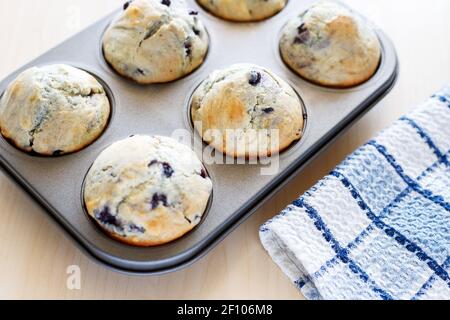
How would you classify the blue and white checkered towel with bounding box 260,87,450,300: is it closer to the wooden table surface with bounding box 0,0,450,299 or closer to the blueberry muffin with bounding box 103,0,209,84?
the wooden table surface with bounding box 0,0,450,299

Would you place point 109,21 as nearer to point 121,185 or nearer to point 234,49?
point 234,49

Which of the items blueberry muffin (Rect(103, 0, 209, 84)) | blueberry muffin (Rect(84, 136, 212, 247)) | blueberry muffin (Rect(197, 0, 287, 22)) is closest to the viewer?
blueberry muffin (Rect(84, 136, 212, 247))

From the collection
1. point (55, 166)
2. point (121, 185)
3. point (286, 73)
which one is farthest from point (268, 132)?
point (55, 166)

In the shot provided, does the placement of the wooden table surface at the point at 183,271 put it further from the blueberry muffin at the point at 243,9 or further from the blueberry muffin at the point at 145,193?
the blueberry muffin at the point at 243,9

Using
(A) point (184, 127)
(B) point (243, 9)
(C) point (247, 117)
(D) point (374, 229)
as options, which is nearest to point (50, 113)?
(A) point (184, 127)

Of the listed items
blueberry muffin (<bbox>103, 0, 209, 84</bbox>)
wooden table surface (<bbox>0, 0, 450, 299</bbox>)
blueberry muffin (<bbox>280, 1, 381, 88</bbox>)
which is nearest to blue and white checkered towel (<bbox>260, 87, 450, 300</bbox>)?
wooden table surface (<bbox>0, 0, 450, 299</bbox>)

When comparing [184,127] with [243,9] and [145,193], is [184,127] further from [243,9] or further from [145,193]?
[243,9]

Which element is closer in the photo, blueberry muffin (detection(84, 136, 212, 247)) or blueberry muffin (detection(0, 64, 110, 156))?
blueberry muffin (detection(84, 136, 212, 247))

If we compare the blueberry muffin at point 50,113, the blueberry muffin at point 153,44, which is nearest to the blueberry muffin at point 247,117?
the blueberry muffin at point 153,44
